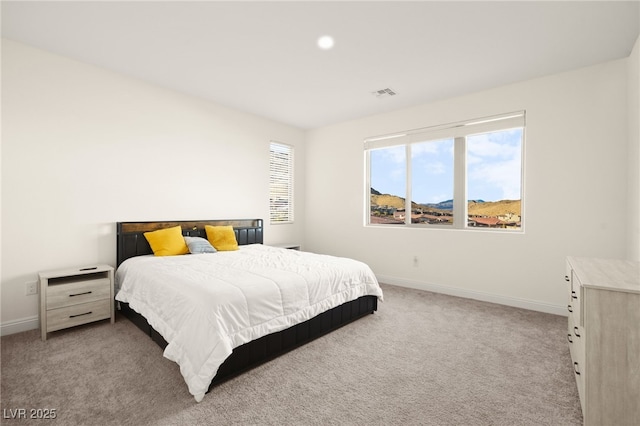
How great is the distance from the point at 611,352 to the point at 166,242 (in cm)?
386

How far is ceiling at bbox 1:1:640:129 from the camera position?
2.27 meters

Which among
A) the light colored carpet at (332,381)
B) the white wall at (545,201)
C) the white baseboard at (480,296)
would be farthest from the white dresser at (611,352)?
the white baseboard at (480,296)

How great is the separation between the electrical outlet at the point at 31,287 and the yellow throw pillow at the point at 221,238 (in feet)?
5.67

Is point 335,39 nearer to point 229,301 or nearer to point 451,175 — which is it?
point 229,301

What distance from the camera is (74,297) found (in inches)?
109

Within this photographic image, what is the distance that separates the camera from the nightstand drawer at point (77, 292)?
2.65 metres

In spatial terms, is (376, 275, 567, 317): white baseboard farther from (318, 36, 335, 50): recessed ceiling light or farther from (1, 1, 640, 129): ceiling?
(318, 36, 335, 50): recessed ceiling light

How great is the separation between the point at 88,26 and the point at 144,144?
1334mm

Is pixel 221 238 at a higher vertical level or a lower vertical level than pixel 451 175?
lower

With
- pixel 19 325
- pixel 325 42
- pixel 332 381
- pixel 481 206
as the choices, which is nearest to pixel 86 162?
pixel 19 325

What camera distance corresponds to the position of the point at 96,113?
10.6 ft

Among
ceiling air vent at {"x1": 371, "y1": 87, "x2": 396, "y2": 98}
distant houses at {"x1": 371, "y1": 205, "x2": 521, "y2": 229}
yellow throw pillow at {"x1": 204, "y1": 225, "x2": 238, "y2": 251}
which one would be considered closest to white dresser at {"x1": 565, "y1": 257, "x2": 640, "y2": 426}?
distant houses at {"x1": 371, "y1": 205, "x2": 521, "y2": 229}

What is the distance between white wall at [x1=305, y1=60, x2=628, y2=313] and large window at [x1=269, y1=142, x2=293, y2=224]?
6.06 ft

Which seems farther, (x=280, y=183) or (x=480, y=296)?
(x=280, y=183)
